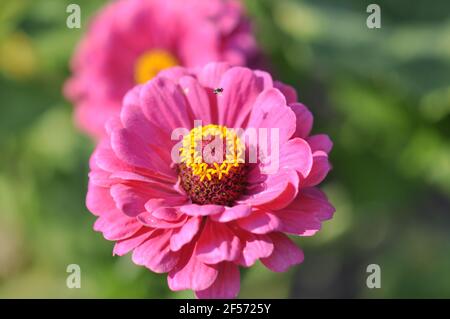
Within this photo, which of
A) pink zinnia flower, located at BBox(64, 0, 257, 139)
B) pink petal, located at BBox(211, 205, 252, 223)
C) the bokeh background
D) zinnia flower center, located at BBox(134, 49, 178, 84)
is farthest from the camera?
the bokeh background

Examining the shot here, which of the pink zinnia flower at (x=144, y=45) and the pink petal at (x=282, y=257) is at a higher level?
the pink zinnia flower at (x=144, y=45)

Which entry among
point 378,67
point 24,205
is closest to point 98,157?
point 378,67

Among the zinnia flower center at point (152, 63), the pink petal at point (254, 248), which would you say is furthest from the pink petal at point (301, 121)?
the zinnia flower center at point (152, 63)

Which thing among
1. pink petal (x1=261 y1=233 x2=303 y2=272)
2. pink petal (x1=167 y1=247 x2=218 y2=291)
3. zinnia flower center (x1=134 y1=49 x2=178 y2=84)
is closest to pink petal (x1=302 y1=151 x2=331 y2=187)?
pink petal (x1=261 y1=233 x2=303 y2=272)

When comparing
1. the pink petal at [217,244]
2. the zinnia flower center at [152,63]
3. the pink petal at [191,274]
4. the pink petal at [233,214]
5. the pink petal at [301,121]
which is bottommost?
the pink petal at [191,274]

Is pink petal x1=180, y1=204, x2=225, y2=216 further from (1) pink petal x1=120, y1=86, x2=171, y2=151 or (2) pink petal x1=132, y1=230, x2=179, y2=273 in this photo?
(1) pink petal x1=120, y1=86, x2=171, y2=151

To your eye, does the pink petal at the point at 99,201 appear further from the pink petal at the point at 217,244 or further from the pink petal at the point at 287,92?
the pink petal at the point at 287,92
